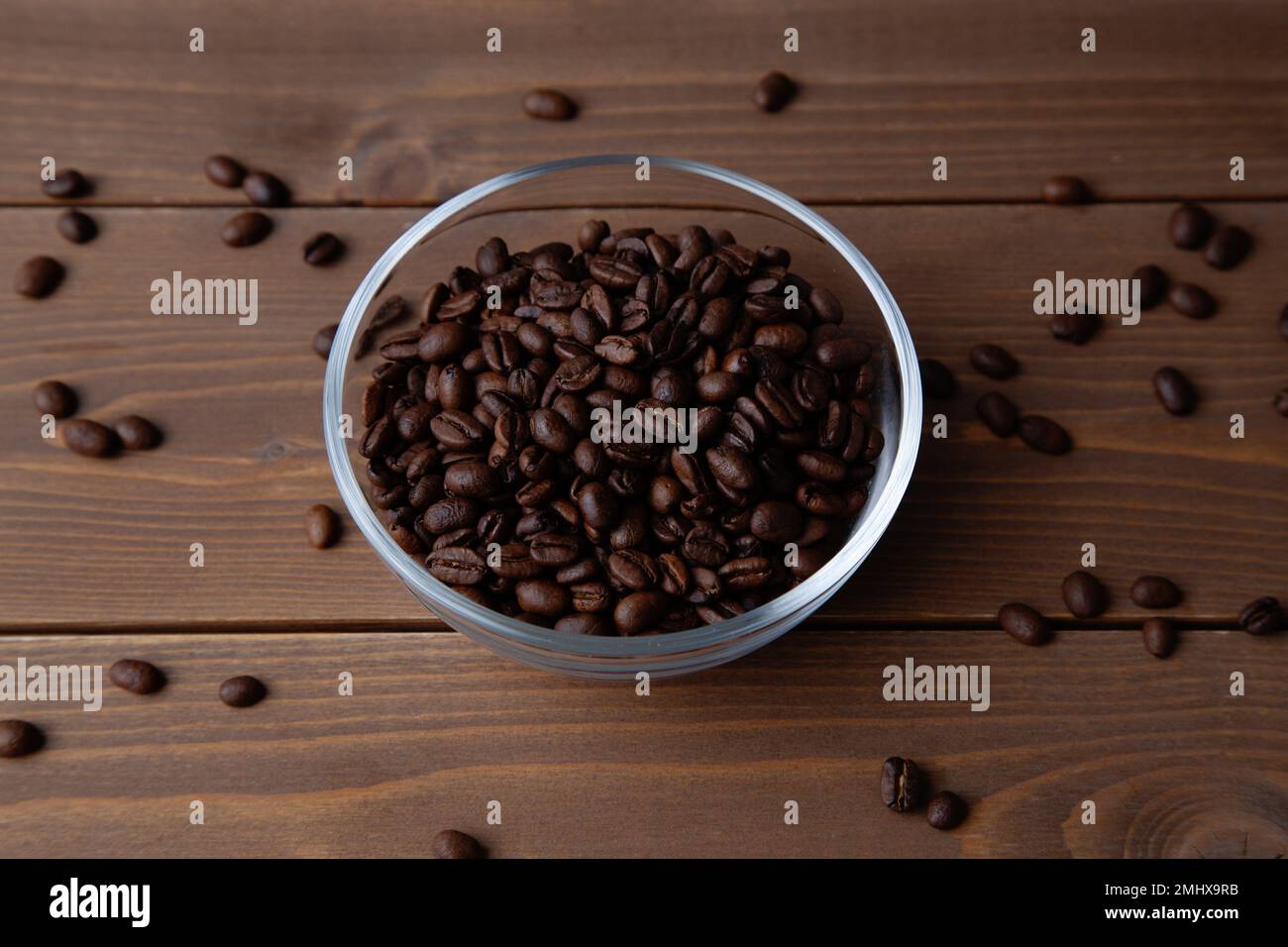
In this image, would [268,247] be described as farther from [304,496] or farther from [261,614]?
[261,614]

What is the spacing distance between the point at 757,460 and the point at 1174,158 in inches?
32.3

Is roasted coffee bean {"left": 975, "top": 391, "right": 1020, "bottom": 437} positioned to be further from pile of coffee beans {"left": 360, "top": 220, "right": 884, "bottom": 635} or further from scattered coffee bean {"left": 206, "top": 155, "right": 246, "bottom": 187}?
scattered coffee bean {"left": 206, "top": 155, "right": 246, "bottom": 187}

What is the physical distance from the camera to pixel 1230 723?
4.09ft

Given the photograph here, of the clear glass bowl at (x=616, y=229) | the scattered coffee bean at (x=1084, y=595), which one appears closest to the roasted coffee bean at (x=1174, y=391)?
the scattered coffee bean at (x=1084, y=595)

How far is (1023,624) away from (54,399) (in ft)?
3.93

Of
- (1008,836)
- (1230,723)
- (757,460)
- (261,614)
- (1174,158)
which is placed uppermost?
(1174,158)

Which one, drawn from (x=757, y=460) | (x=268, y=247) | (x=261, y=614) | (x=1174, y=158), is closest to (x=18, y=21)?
(x=268, y=247)

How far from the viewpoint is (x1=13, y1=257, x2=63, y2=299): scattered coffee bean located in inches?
54.0

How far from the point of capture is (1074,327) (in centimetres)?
135

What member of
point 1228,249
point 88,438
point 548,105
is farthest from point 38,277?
point 1228,249

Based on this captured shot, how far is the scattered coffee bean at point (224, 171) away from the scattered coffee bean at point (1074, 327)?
3.52 feet

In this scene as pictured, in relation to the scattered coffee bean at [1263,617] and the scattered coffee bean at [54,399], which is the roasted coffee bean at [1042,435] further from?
the scattered coffee bean at [54,399]

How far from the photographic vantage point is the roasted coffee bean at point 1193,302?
1.37 metres

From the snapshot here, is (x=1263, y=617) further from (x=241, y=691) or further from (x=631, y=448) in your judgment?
(x=241, y=691)
